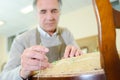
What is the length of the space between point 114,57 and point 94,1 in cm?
9

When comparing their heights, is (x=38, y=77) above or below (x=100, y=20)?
below

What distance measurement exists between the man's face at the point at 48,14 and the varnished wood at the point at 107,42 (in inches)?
30.7

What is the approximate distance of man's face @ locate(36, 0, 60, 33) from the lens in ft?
3.58

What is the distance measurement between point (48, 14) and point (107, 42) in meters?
0.84

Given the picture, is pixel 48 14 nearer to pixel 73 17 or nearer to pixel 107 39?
pixel 107 39

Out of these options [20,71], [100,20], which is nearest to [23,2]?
[20,71]

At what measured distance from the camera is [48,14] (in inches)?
44.1

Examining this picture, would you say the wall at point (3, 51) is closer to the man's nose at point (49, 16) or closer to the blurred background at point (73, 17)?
the blurred background at point (73, 17)

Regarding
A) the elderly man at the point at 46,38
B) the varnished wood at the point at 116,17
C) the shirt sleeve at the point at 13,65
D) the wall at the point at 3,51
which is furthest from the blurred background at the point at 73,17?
the varnished wood at the point at 116,17

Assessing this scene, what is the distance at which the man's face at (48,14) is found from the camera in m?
1.09

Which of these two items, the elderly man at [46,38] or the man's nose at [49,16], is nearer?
the elderly man at [46,38]

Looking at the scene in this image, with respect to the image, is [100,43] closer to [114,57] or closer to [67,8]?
[114,57]

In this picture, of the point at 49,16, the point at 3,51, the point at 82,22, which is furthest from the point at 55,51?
the point at 3,51

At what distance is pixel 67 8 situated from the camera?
390 centimetres
